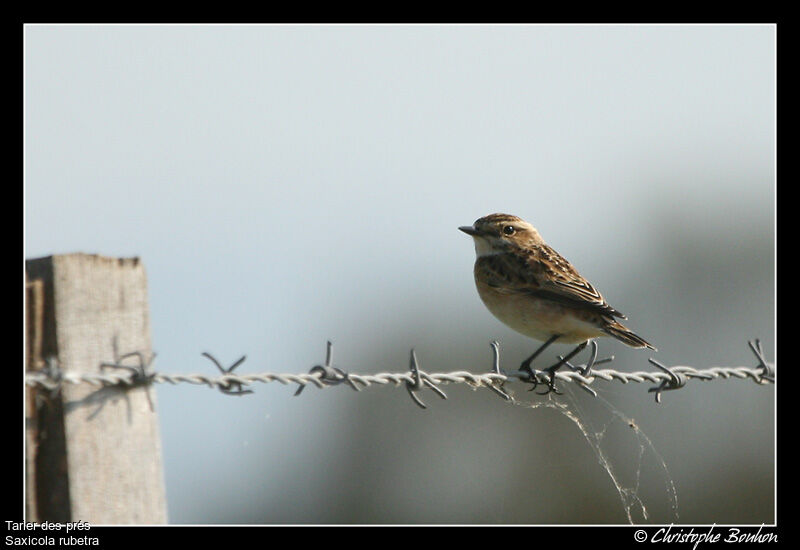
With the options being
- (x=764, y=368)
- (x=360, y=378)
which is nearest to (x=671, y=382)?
(x=764, y=368)

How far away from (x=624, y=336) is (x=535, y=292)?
0.87m

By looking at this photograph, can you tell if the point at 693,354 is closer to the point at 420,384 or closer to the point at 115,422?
the point at 420,384

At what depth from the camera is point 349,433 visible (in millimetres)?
20875

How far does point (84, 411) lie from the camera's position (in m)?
4.43

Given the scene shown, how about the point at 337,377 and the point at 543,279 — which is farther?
the point at 543,279

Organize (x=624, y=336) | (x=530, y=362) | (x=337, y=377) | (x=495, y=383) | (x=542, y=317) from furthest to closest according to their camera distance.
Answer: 1. (x=542, y=317)
2. (x=530, y=362)
3. (x=624, y=336)
4. (x=495, y=383)
5. (x=337, y=377)

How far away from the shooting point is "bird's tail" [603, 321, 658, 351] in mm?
7650

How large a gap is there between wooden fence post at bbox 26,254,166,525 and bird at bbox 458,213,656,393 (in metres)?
3.53

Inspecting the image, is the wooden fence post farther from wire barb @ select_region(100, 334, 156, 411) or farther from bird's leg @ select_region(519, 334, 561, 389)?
bird's leg @ select_region(519, 334, 561, 389)

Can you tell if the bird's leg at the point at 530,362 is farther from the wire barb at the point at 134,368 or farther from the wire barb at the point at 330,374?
the wire barb at the point at 134,368

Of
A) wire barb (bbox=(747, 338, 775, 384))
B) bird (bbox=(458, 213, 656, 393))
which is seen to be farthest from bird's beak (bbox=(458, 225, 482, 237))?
wire barb (bbox=(747, 338, 775, 384))

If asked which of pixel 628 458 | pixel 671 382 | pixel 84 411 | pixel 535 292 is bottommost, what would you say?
pixel 628 458

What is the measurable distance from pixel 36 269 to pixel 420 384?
6.58ft

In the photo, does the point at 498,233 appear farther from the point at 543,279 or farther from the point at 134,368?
the point at 134,368
